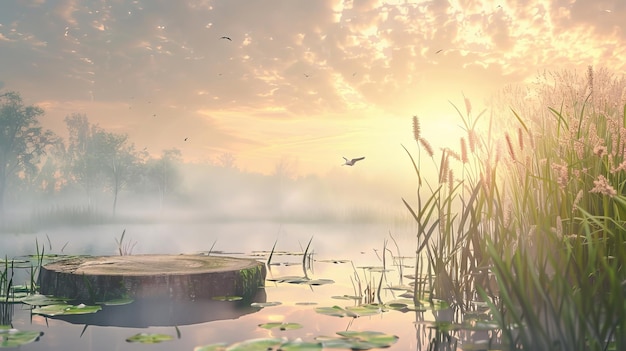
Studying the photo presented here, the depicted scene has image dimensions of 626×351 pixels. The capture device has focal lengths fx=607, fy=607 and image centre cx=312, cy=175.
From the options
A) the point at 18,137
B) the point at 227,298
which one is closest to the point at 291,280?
the point at 227,298

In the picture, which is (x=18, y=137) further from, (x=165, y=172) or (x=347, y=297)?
(x=347, y=297)

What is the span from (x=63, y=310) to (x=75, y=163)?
39.2 m

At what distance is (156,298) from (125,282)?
1.23 ft

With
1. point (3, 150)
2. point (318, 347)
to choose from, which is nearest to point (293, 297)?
point (318, 347)

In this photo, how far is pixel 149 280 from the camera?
6430mm

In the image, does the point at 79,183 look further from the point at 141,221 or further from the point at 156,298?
the point at 156,298

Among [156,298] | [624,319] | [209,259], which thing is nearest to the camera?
[624,319]

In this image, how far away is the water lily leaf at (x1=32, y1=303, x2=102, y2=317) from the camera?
5691 millimetres

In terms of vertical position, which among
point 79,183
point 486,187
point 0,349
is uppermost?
point 79,183

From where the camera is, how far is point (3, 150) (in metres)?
35.2

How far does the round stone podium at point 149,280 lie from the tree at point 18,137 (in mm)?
31578

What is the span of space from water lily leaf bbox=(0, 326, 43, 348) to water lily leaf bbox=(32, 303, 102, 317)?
740 mm

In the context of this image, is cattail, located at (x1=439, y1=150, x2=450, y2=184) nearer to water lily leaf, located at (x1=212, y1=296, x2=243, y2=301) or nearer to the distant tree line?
water lily leaf, located at (x1=212, y1=296, x2=243, y2=301)

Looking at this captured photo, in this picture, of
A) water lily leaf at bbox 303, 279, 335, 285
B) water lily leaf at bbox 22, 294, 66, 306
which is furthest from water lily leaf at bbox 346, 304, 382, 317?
water lily leaf at bbox 22, 294, 66, 306
